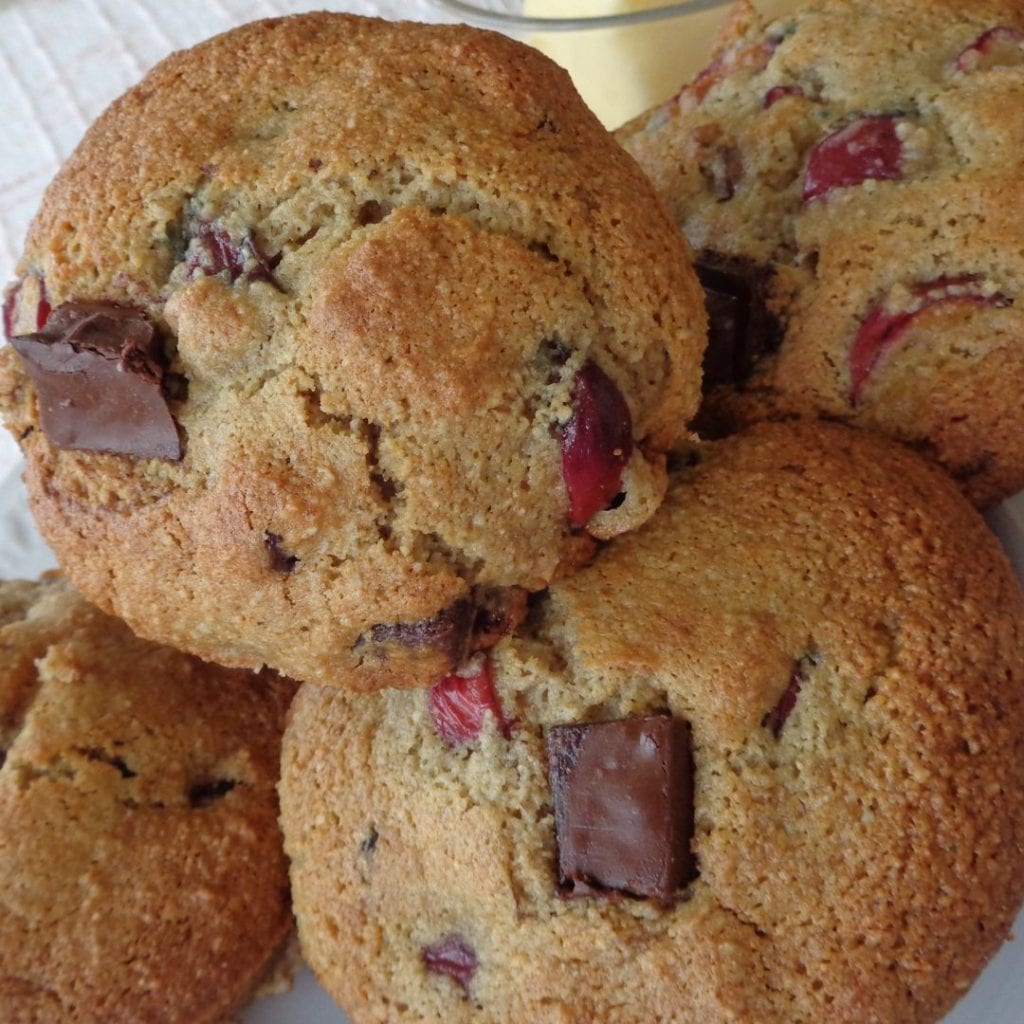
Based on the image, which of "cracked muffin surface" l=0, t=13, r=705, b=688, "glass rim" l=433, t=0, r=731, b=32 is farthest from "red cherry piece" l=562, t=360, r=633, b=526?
"glass rim" l=433, t=0, r=731, b=32

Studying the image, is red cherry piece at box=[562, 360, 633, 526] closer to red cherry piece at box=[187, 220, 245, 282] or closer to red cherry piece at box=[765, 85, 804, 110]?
red cherry piece at box=[187, 220, 245, 282]

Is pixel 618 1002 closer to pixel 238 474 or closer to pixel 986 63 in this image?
pixel 238 474

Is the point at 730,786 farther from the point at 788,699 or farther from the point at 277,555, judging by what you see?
the point at 277,555

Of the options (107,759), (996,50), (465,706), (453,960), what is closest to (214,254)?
(465,706)

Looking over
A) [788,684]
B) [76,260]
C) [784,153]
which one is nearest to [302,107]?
[76,260]

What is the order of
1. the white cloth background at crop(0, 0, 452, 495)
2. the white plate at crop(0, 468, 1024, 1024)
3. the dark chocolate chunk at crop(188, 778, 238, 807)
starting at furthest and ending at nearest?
the white cloth background at crop(0, 0, 452, 495) → the dark chocolate chunk at crop(188, 778, 238, 807) → the white plate at crop(0, 468, 1024, 1024)
